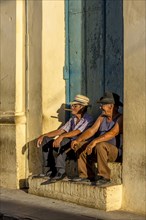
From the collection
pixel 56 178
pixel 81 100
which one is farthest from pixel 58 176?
pixel 81 100

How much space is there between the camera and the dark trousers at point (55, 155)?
300 inches

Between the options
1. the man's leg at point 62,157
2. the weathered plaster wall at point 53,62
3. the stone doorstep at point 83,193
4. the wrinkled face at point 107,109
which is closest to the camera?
the stone doorstep at point 83,193

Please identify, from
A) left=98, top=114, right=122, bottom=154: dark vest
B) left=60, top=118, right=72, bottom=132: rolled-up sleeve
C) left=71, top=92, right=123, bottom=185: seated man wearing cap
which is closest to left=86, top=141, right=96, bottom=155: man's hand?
left=71, top=92, right=123, bottom=185: seated man wearing cap

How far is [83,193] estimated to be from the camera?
7.17 metres

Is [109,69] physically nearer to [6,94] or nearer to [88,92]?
[88,92]

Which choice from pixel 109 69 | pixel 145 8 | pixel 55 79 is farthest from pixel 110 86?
pixel 145 8

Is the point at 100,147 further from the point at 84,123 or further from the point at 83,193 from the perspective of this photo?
the point at 84,123

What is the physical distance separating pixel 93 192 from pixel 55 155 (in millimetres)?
1023

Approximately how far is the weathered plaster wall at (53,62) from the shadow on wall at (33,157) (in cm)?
2

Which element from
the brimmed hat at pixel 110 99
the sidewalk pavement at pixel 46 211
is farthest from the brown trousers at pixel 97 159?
the brimmed hat at pixel 110 99

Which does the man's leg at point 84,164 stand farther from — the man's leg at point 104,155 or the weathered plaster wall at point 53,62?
the weathered plaster wall at point 53,62

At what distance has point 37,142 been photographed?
7.98 metres

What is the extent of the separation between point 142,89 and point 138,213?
154 cm

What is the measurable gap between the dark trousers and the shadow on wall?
53 centimetres
